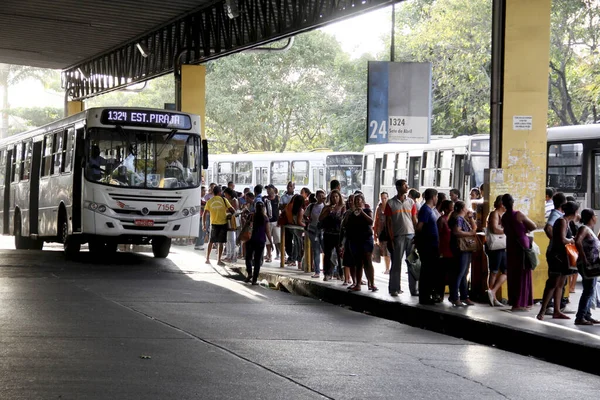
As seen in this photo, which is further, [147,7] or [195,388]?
[147,7]

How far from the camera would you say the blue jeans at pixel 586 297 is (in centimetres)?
1259

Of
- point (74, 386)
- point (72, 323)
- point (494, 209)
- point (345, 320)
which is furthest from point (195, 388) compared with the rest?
point (494, 209)

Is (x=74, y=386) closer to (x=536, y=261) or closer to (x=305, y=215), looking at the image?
(x=536, y=261)

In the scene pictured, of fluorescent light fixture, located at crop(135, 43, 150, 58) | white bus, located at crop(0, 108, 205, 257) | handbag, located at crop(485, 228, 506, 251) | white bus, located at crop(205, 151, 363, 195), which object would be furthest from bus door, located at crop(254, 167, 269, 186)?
handbag, located at crop(485, 228, 506, 251)

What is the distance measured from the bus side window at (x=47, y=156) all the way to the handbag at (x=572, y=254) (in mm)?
14795

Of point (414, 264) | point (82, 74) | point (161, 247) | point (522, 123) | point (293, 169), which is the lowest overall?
point (161, 247)

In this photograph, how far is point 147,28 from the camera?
91.1ft

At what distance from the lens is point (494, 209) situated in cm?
1488

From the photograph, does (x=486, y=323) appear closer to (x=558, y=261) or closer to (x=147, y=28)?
(x=558, y=261)

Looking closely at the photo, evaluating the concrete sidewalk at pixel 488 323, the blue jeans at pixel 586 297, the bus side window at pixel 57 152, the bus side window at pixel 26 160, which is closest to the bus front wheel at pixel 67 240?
the bus side window at pixel 57 152

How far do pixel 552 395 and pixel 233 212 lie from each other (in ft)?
48.4

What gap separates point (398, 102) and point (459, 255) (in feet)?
19.9

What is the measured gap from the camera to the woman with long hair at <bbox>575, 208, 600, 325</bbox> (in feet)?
40.8

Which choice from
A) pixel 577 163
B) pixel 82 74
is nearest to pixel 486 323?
pixel 577 163
